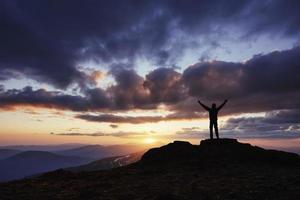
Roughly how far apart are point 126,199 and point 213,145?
2161cm

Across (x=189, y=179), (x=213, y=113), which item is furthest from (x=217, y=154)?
(x=189, y=179)

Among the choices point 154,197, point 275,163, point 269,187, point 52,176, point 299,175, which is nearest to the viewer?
point 154,197

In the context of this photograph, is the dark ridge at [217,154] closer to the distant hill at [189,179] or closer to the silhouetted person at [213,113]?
the distant hill at [189,179]

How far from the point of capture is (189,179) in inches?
964

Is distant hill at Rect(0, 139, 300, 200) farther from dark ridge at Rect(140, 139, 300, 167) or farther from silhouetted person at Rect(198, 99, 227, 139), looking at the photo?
silhouetted person at Rect(198, 99, 227, 139)

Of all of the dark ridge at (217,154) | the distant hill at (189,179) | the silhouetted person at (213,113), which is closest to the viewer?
the distant hill at (189,179)

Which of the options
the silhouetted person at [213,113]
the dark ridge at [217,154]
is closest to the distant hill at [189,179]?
the dark ridge at [217,154]

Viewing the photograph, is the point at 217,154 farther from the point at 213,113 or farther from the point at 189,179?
the point at 189,179

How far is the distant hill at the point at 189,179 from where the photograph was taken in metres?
19.5

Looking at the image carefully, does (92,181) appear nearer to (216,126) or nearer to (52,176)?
(52,176)

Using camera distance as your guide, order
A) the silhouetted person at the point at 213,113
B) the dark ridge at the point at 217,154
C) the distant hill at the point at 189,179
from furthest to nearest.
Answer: the silhouetted person at the point at 213,113, the dark ridge at the point at 217,154, the distant hill at the point at 189,179

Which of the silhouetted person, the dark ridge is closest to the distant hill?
the dark ridge

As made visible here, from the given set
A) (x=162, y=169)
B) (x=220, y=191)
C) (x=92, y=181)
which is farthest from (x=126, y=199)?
(x=162, y=169)

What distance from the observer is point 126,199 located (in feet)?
61.4
